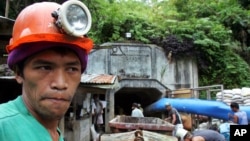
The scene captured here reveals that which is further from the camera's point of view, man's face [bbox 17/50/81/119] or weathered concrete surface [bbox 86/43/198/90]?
weathered concrete surface [bbox 86/43/198/90]

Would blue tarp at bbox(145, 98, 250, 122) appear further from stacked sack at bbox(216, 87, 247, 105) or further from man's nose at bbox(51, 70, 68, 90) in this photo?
man's nose at bbox(51, 70, 68, 90)

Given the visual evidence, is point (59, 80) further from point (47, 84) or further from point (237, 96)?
point (237, 96)

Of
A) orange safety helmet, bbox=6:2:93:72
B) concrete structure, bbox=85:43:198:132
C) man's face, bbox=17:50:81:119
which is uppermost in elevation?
concrete structure, bbox=85:43:198:132

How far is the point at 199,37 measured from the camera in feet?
64.7

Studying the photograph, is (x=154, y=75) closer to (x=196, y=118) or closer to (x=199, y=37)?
(x=199, y=37)

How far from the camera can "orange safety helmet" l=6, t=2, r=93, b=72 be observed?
3.80ft

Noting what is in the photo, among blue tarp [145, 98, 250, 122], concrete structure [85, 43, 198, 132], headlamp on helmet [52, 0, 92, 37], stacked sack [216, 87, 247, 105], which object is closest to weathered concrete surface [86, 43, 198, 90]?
concrete structure [85, 43, 198, 132]

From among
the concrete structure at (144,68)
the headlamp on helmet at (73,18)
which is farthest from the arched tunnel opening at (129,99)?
the headlamp on helmet at (73,18)

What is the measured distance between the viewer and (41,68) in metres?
1.20

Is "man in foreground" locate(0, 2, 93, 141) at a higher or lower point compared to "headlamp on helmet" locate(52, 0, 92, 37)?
lower

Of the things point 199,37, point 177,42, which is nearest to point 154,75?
point 177,42

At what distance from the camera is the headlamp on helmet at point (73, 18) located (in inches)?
46.5

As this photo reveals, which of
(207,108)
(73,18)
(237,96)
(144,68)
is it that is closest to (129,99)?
(144,68)

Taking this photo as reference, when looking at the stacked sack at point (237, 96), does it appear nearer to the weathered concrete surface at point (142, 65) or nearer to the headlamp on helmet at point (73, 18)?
the weathered concrete surface at point (142, 65)
